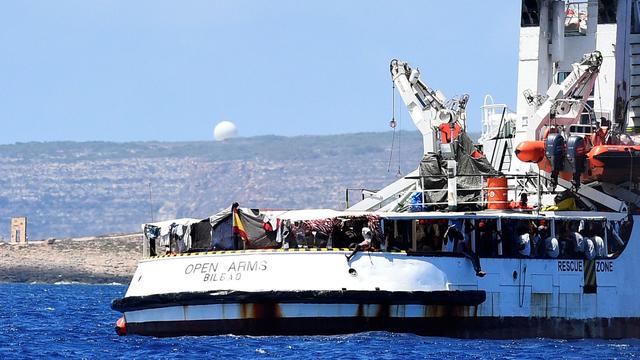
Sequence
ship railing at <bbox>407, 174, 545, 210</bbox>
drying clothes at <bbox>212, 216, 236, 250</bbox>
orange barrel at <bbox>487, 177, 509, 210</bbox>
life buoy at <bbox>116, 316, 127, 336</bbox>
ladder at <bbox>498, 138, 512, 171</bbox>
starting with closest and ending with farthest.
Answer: drying clothes at <bbox>212, 216, 236, 250</bbox>
ship railing at <bbox>407, 174, 545, 210</bbox>
orange barrel at <bbox>487, 177, 509, 210</bbox>
life buoy at <bbox>116, 316, 127, 336</bbox>
ladder at <bbox>498, 138, 512, 171</bbox>

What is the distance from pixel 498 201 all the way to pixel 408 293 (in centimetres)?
409

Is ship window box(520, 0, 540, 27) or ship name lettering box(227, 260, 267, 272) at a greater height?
ship window box(520, 0, 540, 27)

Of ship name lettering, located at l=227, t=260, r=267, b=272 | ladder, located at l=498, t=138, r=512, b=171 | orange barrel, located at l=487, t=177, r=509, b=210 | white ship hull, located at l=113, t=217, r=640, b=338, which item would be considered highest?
ladder, located at l=498, t=138, r=512, b=171

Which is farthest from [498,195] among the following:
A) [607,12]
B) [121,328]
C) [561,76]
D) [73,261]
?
[73,261]

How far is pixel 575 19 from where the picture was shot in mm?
51312

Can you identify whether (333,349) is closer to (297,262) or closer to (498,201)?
(297,262)

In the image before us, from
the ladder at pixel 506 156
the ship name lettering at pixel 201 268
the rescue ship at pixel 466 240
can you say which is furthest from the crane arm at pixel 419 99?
the ship name lettering at pixel 201 268

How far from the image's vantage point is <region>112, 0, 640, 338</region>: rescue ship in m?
40.6

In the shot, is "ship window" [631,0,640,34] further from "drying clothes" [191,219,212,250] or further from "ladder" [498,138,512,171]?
Answer: "drying clothes" [191,219,212,250]

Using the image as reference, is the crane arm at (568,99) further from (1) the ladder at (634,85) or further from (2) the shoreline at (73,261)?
(2) the shoreline at (73,261)

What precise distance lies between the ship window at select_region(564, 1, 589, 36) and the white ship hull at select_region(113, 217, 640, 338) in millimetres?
8952

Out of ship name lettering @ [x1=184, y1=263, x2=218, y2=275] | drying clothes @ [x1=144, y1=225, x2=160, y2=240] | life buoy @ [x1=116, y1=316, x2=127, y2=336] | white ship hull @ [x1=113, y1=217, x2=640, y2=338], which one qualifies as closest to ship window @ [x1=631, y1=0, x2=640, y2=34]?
white ship hull @ [x1=113, y1=217, x2=640, y2=338]

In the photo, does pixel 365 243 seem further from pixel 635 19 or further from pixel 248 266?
pixel 635 19

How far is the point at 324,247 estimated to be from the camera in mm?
41469
